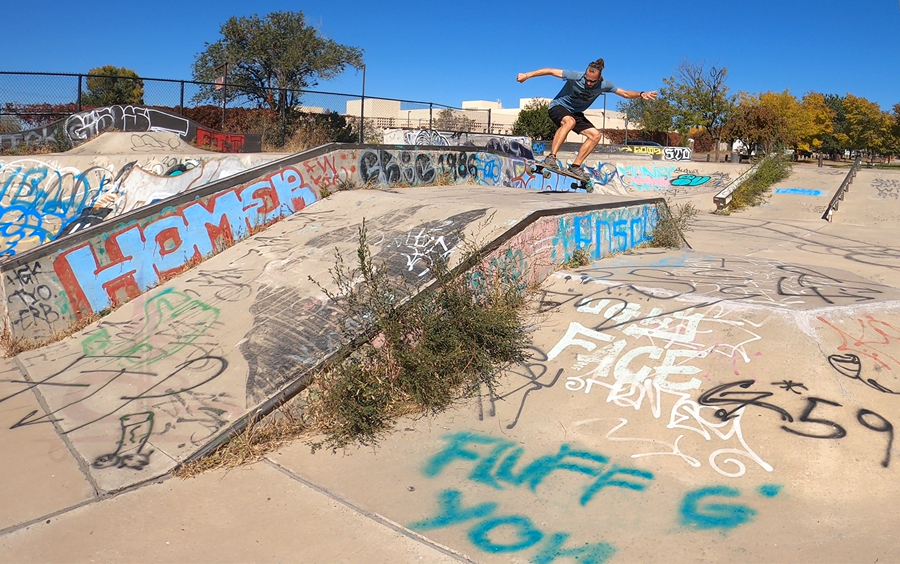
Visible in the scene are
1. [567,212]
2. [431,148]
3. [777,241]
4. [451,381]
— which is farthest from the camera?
[777,241]

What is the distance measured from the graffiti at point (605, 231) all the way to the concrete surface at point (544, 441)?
1.48 feet

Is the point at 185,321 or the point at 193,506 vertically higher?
the point at 185,321

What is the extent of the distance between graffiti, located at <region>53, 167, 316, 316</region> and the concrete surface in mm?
811

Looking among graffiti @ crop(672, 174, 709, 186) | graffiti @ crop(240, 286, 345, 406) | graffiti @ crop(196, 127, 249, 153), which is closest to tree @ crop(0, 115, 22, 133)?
graffiti @ crop(196, 127, 249, 153)

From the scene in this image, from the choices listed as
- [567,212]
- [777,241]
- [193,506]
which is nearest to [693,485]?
[193,506]

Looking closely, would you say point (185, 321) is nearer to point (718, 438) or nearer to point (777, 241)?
point (718, 438)

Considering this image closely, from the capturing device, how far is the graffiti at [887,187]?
1828 centimetres

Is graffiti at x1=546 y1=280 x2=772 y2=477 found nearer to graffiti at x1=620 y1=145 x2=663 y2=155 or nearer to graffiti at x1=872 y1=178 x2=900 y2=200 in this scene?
graffiti at x1=872 y1=178 x2=900 y2=200

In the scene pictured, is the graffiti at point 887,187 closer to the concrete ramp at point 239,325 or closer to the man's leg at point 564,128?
the concrete ramp at point 239,325

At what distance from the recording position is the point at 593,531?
145 inches

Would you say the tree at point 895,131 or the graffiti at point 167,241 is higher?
the tree at point 895,131

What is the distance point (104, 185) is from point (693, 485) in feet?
36.1

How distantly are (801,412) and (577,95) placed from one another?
17.3 feet

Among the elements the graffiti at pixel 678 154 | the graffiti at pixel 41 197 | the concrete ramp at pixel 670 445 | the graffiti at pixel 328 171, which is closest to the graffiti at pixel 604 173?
the graffiti at pixel 678 154
